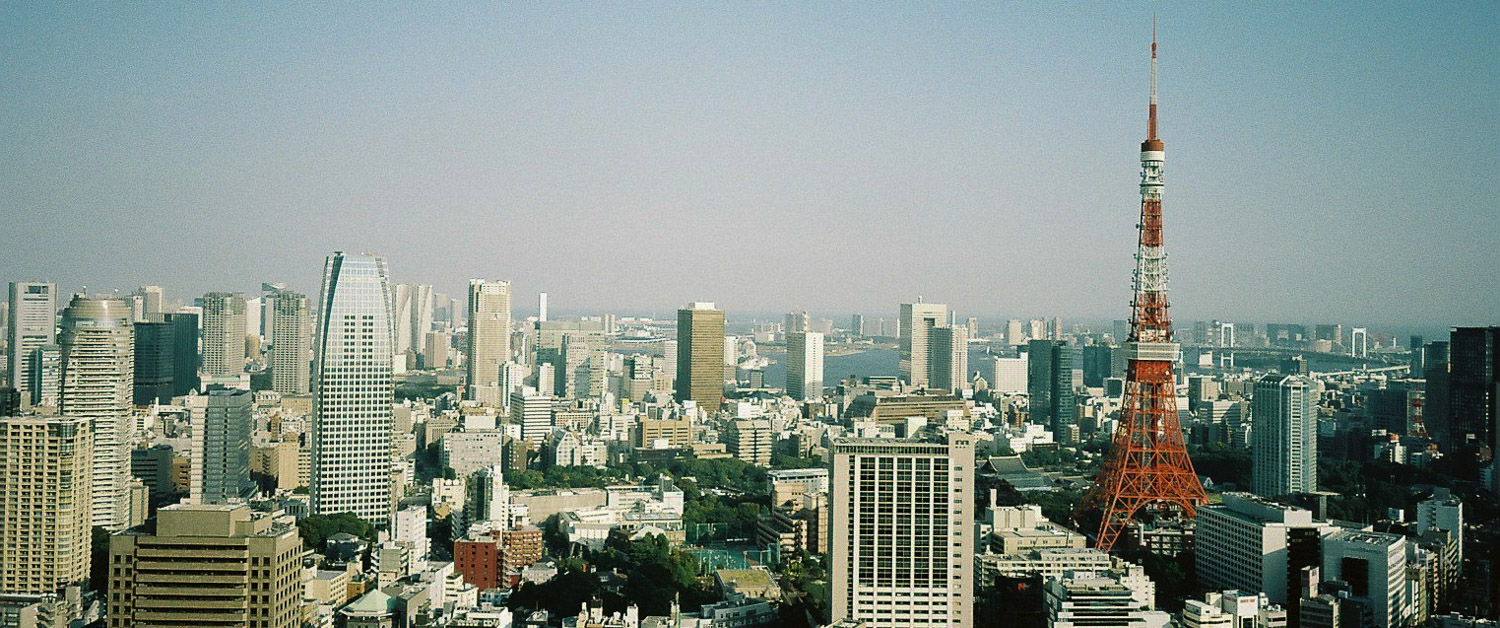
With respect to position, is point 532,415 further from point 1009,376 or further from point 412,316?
point 1009,376

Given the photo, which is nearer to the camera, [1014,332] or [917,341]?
[1014,332]

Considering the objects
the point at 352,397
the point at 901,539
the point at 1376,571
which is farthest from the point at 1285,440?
the point at 352,397

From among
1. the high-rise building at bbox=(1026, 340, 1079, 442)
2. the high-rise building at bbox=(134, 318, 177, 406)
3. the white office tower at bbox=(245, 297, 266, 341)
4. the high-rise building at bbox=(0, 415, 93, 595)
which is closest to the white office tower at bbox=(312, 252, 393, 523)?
the high-rise building at bbox=(134, 318, 177, 406)

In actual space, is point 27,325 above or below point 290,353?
above

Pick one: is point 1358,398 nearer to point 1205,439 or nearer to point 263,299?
point 1205,439

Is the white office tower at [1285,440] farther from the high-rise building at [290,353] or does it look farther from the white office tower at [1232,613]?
the high-rise building at [290,353]

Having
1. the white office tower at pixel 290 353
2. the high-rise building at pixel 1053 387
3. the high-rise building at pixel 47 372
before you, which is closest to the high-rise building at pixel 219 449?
the high-rise building at pixel 47 372

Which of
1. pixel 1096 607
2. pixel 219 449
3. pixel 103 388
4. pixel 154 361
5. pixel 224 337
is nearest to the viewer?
pixel 1096 607
